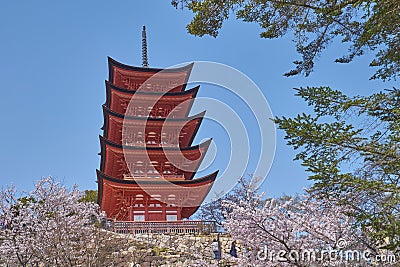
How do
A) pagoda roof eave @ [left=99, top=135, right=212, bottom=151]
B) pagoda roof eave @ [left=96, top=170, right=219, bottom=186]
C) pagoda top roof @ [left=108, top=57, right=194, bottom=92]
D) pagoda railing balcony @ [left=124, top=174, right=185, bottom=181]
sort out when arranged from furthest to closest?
pagoda top roof @ [left=108, top=57, right=194, bottom=92], pagoda roof eave @ [left=99, top=135, right=212, bottom=151], pagoda railing balcony @ [left=124, top=174, right=185, bottom=181], pagoda roof eave @ [left=96, top=170, right=219, bottom=186]

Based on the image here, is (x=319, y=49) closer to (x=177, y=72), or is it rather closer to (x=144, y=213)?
(x=144, y=213)

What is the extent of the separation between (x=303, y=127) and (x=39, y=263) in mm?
7917

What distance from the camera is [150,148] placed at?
1775cm

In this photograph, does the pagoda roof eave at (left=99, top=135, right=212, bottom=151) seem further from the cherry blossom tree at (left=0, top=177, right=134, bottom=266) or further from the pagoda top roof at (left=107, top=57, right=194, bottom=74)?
the cherry blossom tree at (left=0, top=177, right=134, bottom=266)

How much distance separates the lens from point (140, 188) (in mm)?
16922

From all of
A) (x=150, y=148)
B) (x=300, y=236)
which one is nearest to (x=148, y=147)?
(x=150, y=148)

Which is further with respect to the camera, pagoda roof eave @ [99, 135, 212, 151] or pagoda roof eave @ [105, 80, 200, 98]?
pagoda roof eave @ [105, 80, 200, 98]

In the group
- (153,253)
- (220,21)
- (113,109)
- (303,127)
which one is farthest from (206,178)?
(303,127)

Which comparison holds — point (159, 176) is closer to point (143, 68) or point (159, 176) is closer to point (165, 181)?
point (165, 181)

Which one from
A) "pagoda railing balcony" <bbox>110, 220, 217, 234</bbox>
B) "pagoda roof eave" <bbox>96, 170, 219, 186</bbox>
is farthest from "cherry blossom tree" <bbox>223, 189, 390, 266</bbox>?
→ "pagoda roof eave" <bbox>96, 170, 219, 186</bbox>
